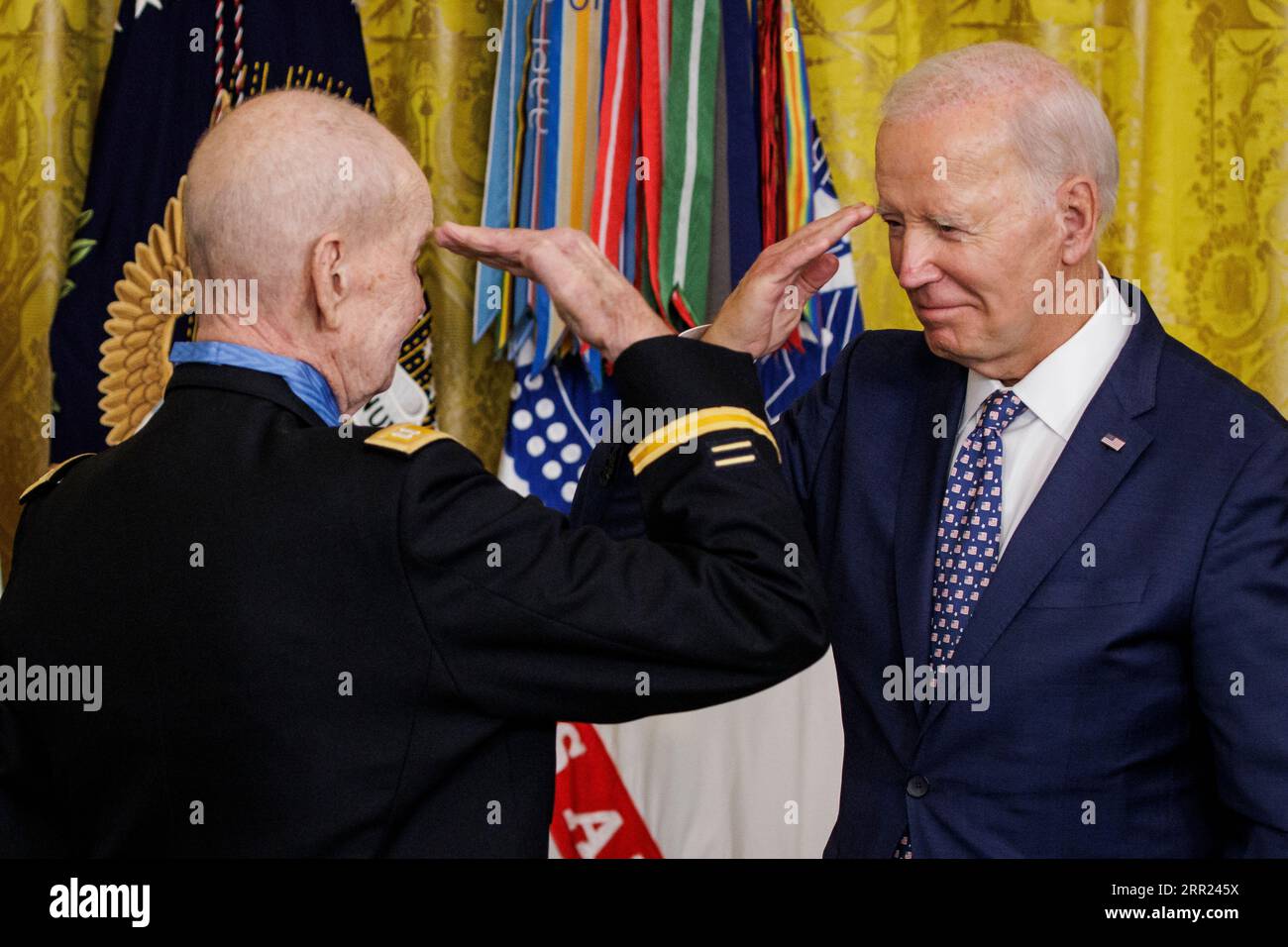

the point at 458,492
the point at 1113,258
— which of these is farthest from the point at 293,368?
the point at 1113,258

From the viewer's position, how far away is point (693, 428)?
1.48 meters

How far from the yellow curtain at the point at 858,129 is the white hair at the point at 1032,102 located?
4.99ft

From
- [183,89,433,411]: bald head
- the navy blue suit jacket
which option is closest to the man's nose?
the navy blue suit jacket

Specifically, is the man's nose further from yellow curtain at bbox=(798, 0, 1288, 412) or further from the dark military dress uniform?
yellow curtain at bbox=(798, 0, 1288, 412)

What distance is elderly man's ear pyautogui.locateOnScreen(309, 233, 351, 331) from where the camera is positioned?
1.43 meters

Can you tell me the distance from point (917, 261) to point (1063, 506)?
0.36 m

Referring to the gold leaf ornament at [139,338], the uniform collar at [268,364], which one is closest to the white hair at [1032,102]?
the uniform collar at [268,364]

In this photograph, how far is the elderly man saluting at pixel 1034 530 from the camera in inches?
65.6

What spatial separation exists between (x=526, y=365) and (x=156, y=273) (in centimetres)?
79

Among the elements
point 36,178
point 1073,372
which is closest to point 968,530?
point 1073,372

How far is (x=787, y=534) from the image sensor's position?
1.41 meters

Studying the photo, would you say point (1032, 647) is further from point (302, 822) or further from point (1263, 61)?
Answer: point (1263, 61)

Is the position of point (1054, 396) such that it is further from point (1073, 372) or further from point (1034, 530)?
point (1034, 530)

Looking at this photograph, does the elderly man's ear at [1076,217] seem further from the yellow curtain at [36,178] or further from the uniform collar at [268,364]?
the yellow curtain at [36,178]
